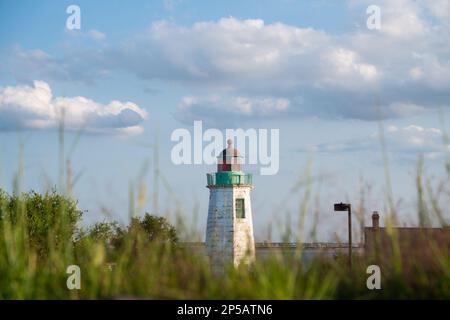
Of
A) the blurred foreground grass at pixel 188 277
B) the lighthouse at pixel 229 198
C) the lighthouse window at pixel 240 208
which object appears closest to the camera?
the blurred foreground grass at pixel 188 277

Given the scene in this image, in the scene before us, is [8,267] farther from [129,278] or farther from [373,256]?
[373,256]

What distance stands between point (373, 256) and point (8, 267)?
344 cm

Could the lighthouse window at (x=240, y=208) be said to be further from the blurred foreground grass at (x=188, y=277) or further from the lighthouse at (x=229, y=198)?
the blurred foreground grass at (x=188, y=277)

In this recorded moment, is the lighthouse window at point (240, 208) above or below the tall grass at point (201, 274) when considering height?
above

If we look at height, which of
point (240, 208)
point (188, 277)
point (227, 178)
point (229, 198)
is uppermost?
point (227, 178)

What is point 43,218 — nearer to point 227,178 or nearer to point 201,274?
point 227,178

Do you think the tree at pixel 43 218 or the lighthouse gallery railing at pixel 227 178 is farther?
the lighthouse gallery railing at pixel 227 178

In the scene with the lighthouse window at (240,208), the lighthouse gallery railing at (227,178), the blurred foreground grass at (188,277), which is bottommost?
the blurred foreground grass at (188,277)

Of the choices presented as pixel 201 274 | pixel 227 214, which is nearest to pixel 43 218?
pixel 227 214

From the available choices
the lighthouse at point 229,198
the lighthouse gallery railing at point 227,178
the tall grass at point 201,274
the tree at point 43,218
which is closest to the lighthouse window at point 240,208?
the lighthouse at point 229,198

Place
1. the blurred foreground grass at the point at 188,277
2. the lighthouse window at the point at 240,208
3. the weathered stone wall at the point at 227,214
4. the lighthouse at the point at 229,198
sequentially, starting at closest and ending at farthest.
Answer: the blurred foreground grass at the point at 188,277, the weathered stone wall at the point at 227,214, the lighthouse at the point at 229,198, the lighthouse window at the point at 240,208
